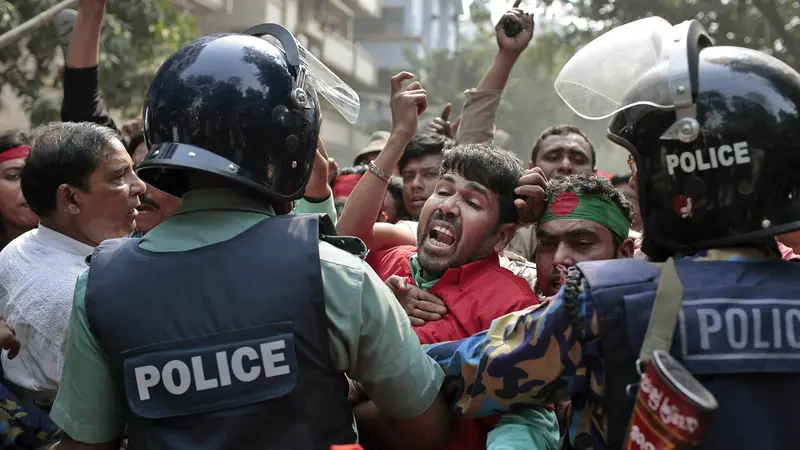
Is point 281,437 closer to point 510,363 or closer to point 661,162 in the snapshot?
point 510,363

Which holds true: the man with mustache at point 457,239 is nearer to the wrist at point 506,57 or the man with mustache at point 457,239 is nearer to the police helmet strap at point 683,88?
the police helmet strap at point 683,88

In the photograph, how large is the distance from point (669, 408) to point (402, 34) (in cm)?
6630

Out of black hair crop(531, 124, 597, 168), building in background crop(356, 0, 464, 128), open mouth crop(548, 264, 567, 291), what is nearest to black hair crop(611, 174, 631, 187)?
black hair crop(531, 124, 597, 168)

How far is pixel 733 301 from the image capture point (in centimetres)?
206

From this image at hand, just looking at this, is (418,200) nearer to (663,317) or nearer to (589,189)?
(589,189)

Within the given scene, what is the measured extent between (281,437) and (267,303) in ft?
1.09

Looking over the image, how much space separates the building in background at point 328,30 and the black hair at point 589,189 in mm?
22270

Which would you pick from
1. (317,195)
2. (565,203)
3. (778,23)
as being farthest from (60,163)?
(778,23)

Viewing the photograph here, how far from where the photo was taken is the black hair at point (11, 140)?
4.80 metres

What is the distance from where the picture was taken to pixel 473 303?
9.85 feet

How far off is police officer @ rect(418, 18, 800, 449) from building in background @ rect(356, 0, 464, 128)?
49106 mm

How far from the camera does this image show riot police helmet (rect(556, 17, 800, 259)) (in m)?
2.12

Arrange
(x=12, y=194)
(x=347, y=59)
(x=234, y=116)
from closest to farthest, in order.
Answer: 1. (x=234, y=116)
2. (x=12, y=194)
3. (x=347, y=59)

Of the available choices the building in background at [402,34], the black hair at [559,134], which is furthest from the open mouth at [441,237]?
the building in background at [402,34]
